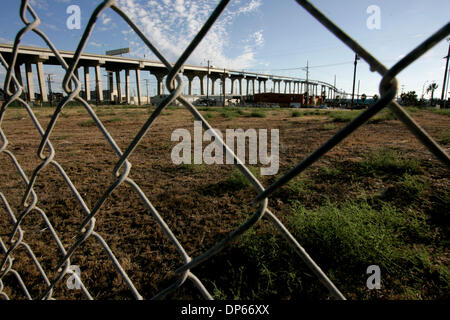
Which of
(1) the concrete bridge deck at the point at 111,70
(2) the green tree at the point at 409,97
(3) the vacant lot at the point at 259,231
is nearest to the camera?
(3) the vacant lot at the point at 259,231

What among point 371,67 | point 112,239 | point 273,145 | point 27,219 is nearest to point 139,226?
point 112,239

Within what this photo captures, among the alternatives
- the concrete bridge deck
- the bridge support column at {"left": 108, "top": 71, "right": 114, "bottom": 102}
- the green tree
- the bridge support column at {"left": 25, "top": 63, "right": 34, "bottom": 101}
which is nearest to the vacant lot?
the concrete bridge deck

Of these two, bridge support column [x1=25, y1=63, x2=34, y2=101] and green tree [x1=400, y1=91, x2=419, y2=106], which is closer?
bridge support column [x1=25, y1=63, x2=34, y2=101]

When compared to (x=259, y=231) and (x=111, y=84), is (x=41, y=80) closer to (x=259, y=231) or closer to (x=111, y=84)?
(x=111, y=84)

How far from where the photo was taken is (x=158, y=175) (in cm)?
425

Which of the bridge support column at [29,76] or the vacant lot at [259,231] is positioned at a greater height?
the bridge support column at [29,76]

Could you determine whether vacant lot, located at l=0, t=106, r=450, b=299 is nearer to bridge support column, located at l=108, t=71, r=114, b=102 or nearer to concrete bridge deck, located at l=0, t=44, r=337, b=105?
concrete bridge deck, located at l=0, t=44, r=337, b=105

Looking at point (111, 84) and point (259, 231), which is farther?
point (111, 84)

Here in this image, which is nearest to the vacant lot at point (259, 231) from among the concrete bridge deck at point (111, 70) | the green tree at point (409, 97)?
the concrete bridge deck at point (111, 70)

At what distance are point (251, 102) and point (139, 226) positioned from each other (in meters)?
57.5

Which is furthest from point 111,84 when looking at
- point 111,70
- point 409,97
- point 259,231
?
point 409,97

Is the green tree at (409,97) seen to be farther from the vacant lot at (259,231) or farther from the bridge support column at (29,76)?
the bridge support column at (29,76)

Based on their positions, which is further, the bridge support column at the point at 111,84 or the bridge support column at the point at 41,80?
the bridge support column at the point at 111,84
